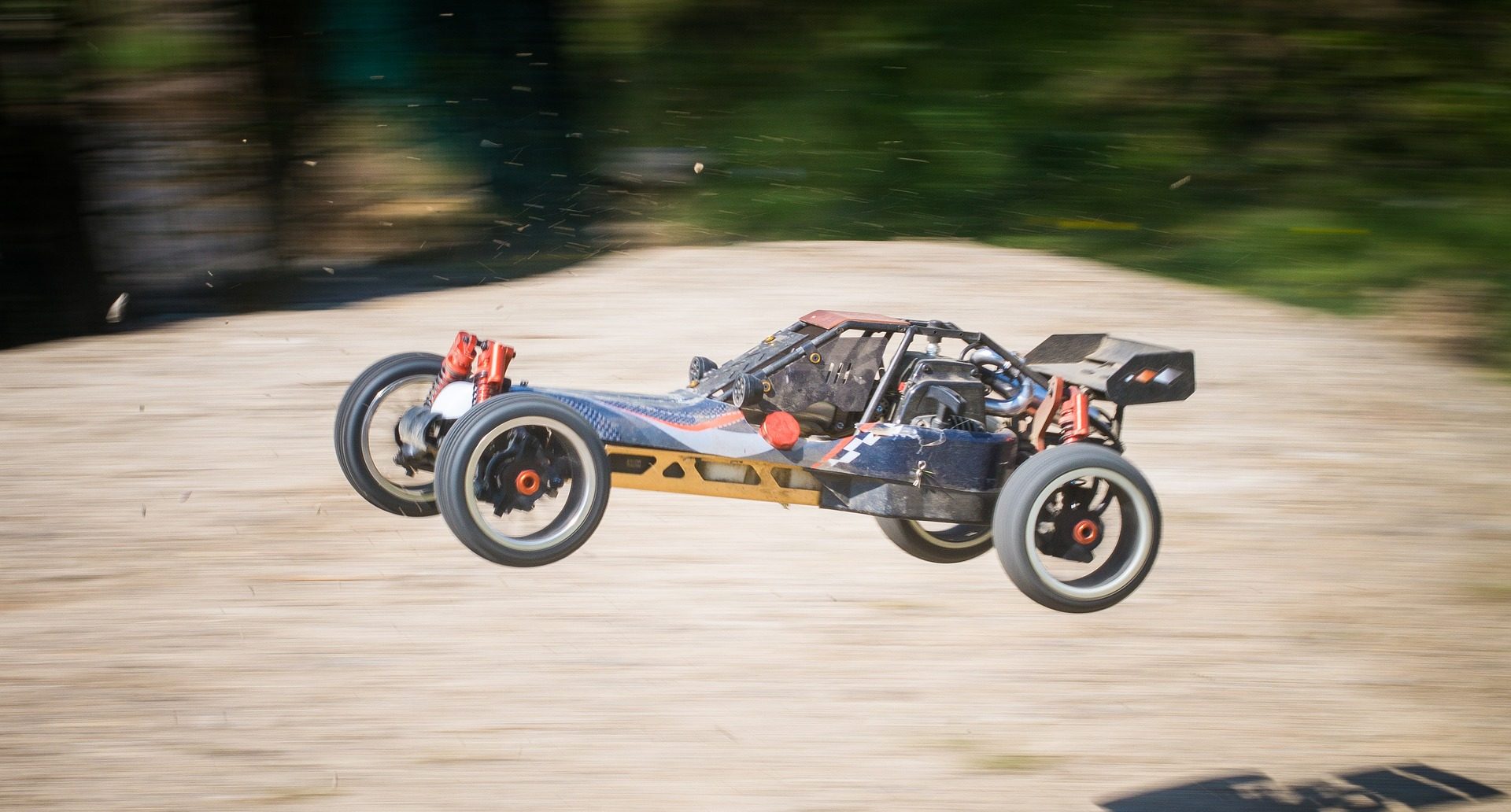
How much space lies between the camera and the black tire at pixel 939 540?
6961 millimetres

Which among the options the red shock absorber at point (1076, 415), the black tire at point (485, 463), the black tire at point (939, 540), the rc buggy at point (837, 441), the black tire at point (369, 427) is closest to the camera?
the black tire at point (485, 463)

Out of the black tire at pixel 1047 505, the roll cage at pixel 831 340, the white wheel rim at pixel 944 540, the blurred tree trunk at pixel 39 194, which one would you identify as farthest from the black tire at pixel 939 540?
the blurred tree trunk at pixel 39 194

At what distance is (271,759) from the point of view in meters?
7.96

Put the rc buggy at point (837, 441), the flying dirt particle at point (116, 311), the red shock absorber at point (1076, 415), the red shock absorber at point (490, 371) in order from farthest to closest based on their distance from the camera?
the flying dirt particle at point (116, 311) < the red shock absorber at point (1076, 415) < the red shock absorber at point (490, 371) < the rc buggy at point (837, 441)

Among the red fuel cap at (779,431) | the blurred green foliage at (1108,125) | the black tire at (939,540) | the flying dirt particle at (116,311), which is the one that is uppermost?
the blurred green foliage at (1108,125)

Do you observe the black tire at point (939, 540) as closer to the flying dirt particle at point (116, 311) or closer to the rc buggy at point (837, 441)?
the rc buggy at point (837, 441)

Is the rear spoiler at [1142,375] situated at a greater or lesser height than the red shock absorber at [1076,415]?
greater

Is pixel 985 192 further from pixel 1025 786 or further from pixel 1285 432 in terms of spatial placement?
pixel 1025 786

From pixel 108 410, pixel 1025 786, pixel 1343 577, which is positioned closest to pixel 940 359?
pixel 1025 786

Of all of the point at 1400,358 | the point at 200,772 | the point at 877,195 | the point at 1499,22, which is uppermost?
the point at 1499,22

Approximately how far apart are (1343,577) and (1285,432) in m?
2.68

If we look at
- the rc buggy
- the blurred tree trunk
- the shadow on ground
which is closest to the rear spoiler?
the rc buggy

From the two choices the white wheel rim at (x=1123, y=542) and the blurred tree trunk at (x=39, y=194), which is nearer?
the white wheel rim at (x=1123, y=542)

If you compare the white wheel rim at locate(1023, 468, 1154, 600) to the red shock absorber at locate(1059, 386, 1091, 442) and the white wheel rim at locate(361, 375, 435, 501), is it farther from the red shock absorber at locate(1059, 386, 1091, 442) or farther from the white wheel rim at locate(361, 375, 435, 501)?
the white wheel rim at locate(361, 375, 435, 501)
